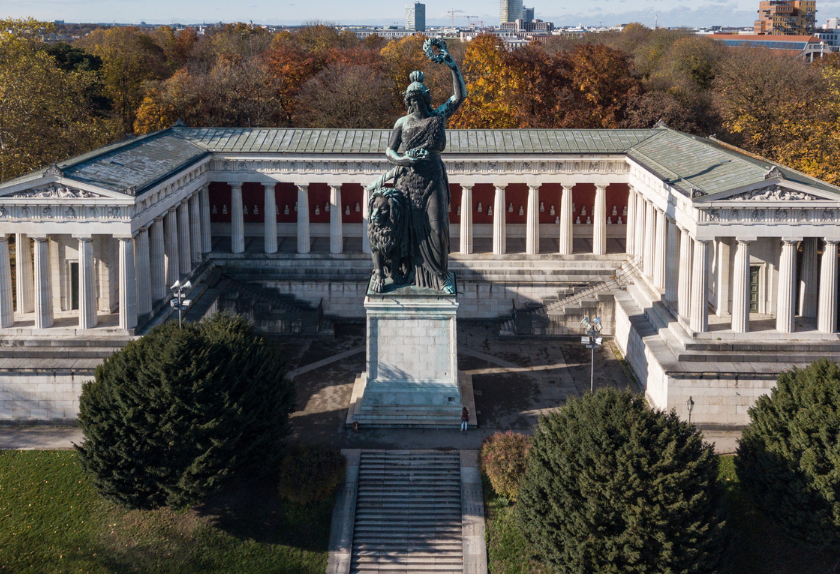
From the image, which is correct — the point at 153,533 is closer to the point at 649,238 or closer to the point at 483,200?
the point at 649,238

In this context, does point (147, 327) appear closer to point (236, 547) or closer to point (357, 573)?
point (236, 547)

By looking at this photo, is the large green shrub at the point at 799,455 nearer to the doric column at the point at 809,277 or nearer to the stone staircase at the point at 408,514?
the stone staircase at the point at 408,514

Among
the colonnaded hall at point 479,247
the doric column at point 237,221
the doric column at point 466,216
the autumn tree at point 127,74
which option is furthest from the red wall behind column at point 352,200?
the autumn tree at point 127,74

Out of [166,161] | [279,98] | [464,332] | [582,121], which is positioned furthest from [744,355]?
[279,98]

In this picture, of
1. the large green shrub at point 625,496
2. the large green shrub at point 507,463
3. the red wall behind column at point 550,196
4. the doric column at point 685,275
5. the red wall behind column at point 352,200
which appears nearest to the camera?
the large green shrub at point 625,496

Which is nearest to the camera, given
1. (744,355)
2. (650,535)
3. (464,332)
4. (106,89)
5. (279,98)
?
(650,535)

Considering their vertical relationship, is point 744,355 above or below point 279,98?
below
